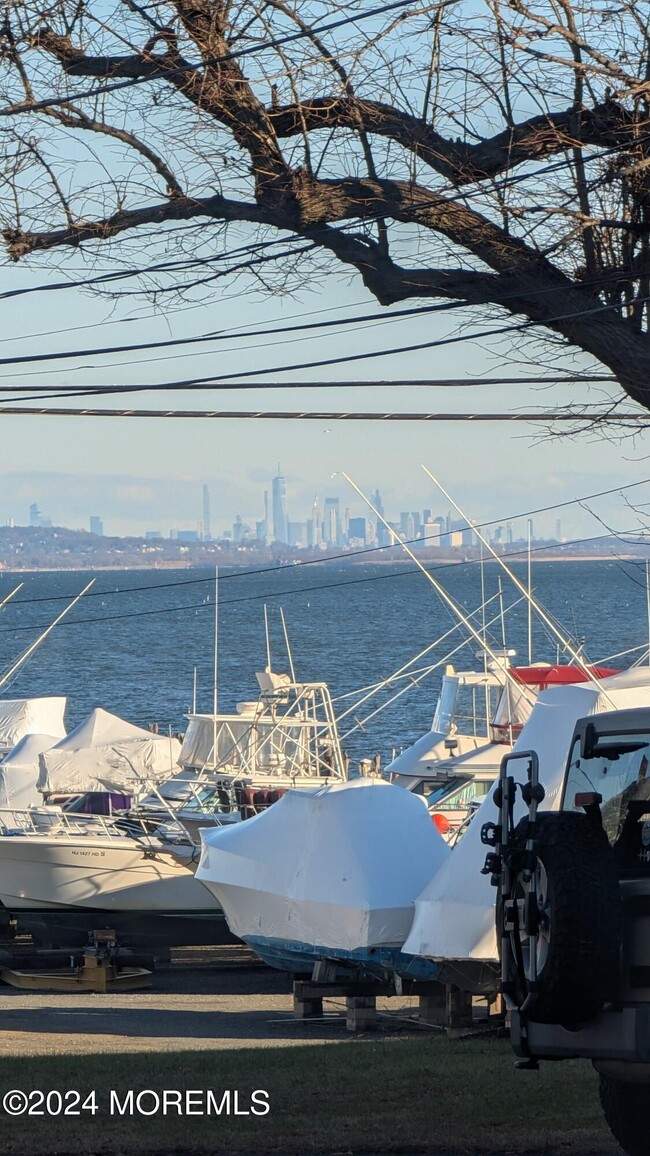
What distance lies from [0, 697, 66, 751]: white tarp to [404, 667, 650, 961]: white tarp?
24757 millimetres

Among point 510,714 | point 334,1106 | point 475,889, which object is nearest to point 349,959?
point 475,889

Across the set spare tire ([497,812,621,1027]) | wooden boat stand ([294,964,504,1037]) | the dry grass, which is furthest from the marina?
spare tire ([497,812,621,1027])

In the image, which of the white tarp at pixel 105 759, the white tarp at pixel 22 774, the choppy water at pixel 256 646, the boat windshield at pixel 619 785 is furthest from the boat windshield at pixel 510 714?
the boat windshield at pixel 619 785

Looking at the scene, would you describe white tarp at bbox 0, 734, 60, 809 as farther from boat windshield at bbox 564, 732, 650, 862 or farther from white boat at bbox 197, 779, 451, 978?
boat windshield at bbox 564, 732, 650, 862

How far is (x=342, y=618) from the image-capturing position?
469ft

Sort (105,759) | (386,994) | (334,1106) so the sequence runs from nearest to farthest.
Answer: (334,1106)
(386,994)
(105,759)

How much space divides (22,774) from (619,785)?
2589 cm

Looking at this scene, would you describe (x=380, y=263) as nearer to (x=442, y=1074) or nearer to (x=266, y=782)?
(x=442, y=1074)

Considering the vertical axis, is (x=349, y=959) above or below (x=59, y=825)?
below

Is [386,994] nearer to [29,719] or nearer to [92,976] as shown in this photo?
[92,976]

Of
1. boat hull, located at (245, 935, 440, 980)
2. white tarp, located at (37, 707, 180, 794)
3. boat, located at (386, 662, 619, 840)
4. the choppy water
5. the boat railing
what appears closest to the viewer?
boat hull, located at (245, 935, 440, 980)

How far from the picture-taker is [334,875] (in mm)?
16078

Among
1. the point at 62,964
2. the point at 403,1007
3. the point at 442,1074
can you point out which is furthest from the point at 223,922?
the point at 442,1074

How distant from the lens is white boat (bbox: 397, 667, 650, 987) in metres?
13.8
